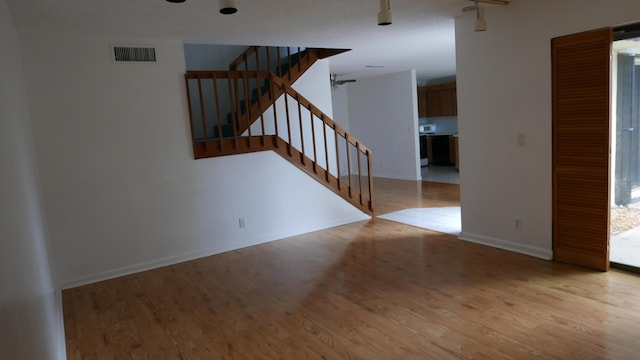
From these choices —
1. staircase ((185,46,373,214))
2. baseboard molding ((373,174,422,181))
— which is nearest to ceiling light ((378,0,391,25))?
staircase ((185,46,373,214))

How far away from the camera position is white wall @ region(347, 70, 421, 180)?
881 centimetres

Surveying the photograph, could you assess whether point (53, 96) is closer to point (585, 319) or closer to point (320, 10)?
point (320, 10)

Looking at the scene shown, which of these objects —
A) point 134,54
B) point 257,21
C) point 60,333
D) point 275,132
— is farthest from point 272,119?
point 60,333

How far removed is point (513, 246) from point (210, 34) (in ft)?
12.0

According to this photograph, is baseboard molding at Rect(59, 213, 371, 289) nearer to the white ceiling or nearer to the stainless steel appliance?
the white ceiling

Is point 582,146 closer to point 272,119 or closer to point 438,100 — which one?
point 272,119

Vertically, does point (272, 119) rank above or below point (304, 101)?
below

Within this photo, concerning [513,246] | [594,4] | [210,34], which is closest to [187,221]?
[210,34]

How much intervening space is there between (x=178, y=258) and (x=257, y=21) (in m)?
2.57

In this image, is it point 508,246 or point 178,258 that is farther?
point 178,258

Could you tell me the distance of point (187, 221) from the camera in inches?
184

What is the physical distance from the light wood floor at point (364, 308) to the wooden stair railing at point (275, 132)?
125 cm

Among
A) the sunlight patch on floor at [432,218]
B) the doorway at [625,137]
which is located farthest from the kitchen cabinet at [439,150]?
the doorway at [625,137]

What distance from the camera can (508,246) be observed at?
4.25 m
